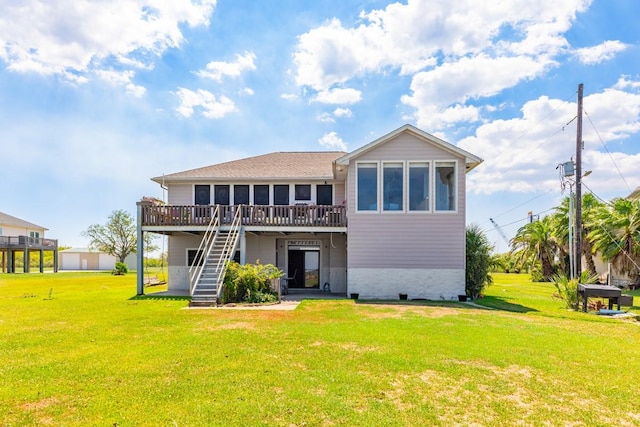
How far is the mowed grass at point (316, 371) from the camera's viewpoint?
382 centimetres

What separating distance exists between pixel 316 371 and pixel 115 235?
46.5m

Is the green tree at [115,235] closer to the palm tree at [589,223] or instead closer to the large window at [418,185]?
the large window at [418,185]

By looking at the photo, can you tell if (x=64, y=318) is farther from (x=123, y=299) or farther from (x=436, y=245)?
(x=436, y=245)

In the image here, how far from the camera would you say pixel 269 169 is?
17.0m

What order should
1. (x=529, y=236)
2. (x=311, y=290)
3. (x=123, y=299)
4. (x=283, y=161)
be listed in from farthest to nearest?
(x=529, y=236), (x=283, y=161), (x=311, y=290), (x=123, y=299)

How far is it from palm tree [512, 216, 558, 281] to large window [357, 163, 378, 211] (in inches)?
835

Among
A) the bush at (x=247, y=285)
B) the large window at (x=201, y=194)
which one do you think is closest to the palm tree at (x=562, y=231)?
the bush at (x=247, y=285)

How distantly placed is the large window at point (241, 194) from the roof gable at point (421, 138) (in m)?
5.30

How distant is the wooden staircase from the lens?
38.1 ft

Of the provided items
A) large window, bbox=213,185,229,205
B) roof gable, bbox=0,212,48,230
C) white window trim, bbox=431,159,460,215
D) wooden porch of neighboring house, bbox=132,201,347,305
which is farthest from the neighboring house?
white window trim, bbox=431,159,460,215

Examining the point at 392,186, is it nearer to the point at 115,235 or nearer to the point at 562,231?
the point at 562,231

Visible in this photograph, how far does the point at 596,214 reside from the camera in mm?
22047

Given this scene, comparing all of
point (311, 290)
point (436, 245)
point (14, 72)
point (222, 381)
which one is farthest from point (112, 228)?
point (222, 381)

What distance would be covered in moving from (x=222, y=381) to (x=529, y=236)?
31890mm
